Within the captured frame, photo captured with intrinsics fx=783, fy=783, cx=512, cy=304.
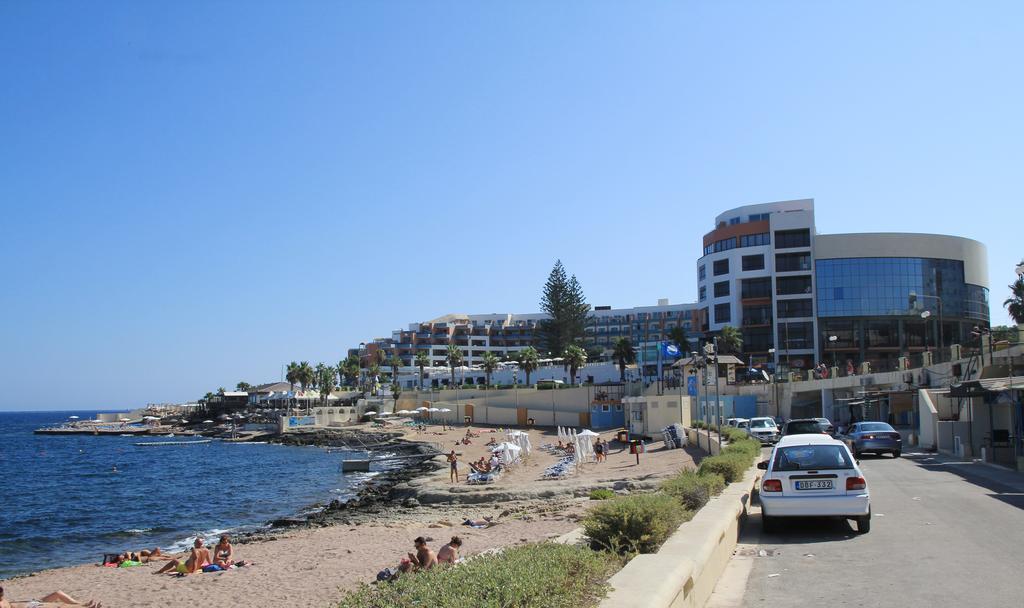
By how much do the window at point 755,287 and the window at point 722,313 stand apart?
84.4 inches

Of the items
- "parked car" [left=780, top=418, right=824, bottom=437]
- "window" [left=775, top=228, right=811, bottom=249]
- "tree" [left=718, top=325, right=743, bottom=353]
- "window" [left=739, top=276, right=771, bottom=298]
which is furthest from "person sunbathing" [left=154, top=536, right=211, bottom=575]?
"window" [left=775, top=228, right=811, bottom=249]

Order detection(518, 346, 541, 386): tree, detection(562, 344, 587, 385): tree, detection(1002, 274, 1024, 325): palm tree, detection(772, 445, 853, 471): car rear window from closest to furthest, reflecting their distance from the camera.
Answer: detection(772, 445, 853, 471): car rear window → detection(1002, 274, 1024, 325): palm tree → detection(562, 344, 587, 385): tree → detection(518, 346, 541, 386): tree

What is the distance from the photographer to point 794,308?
80.6 meters

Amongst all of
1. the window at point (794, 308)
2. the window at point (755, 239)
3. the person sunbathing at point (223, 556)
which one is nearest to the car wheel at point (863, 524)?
the person sunbathing at point (223, 556)

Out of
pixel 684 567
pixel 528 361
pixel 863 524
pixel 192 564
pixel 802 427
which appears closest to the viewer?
pixel 684 567

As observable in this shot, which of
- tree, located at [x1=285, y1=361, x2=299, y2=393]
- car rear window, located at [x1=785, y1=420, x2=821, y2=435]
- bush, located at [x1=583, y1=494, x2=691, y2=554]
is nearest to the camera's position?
bush, located at [x1=583, y1=494, x2=691, y2=554]

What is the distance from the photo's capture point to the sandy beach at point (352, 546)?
16.8 metres

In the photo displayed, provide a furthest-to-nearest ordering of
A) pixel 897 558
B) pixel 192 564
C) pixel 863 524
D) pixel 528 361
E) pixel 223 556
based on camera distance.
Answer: pixel 528 361 < pixel 223 556 < pixel 192 564 < pixel 863 524 < pixel 897 558

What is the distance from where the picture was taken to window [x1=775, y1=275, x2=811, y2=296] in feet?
263

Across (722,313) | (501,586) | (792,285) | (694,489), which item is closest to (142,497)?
(694,489)

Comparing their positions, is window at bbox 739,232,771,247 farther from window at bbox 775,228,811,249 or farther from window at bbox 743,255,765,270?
window at bbox 743,255,765,270

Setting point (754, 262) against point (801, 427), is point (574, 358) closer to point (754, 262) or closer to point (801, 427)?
point (754, 262)

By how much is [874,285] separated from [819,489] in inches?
2935

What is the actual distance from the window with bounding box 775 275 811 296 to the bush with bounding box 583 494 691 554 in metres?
76.7
